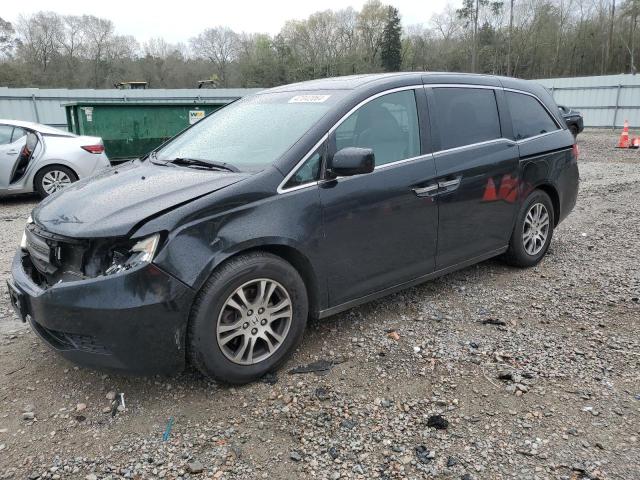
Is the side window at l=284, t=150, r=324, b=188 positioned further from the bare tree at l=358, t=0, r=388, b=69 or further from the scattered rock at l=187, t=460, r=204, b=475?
the bare tree at l=358, t=0, r=388, b=69

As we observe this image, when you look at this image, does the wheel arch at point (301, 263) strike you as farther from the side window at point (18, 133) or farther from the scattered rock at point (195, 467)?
the side window at point (18, 133)

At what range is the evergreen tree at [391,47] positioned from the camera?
71625 millimetres

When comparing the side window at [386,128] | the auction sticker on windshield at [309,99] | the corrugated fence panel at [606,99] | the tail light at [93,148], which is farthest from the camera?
the corrugated fence panel at [606,99]

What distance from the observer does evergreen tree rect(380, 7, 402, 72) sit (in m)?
71.6

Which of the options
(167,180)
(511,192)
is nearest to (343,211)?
(167,180)

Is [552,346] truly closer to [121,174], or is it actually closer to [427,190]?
[427,190]

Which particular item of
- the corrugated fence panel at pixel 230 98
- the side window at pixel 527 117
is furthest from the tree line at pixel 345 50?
the side window at pixel 527 117

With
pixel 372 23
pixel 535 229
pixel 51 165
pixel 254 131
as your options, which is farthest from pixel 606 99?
pixel 372 23

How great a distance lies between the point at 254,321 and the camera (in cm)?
301

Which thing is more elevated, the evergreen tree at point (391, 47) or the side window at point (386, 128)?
the evergreen tree at point (391, 47)

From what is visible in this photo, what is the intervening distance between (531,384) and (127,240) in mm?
2461

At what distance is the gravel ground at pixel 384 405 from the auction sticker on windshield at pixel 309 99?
1634mm

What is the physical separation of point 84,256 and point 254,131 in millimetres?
1447

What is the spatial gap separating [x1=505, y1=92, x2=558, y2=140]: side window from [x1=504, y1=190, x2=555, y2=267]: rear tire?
0.58 metres
